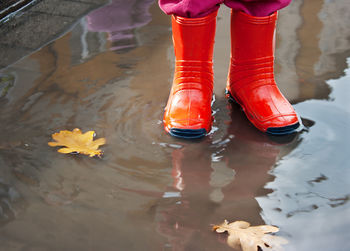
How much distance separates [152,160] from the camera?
1334mm

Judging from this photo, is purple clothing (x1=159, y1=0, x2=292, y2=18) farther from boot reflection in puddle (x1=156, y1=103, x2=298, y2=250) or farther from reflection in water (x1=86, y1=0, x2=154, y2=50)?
reflection in water (x1=86, y1=0, x2=154, y2=50)

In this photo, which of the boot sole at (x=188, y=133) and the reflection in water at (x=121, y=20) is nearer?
the boot sole at (x=188, y=133)

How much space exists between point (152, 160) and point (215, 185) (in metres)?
0.22

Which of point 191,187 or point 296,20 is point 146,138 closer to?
point 191,187

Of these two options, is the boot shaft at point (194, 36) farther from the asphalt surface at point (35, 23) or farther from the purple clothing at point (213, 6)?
the asphalt surface at point (35, 23)

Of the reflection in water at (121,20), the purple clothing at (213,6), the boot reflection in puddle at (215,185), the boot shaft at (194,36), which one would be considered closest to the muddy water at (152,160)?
the boot reflection in puddle at (215,185)

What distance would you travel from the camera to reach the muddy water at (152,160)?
3.54 ft

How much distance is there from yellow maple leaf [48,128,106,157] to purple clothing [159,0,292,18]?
1.64 feet

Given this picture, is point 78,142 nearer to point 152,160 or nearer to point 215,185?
point 152,160

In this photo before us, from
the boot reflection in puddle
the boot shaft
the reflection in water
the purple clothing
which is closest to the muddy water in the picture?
the boot reflection in puddle

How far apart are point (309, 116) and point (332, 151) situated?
0.71 feet

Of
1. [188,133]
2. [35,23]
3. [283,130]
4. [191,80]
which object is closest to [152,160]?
[188,133]

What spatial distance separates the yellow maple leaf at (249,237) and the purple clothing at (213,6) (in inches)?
27.1

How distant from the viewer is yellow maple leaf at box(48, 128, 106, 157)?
1.36 meters
